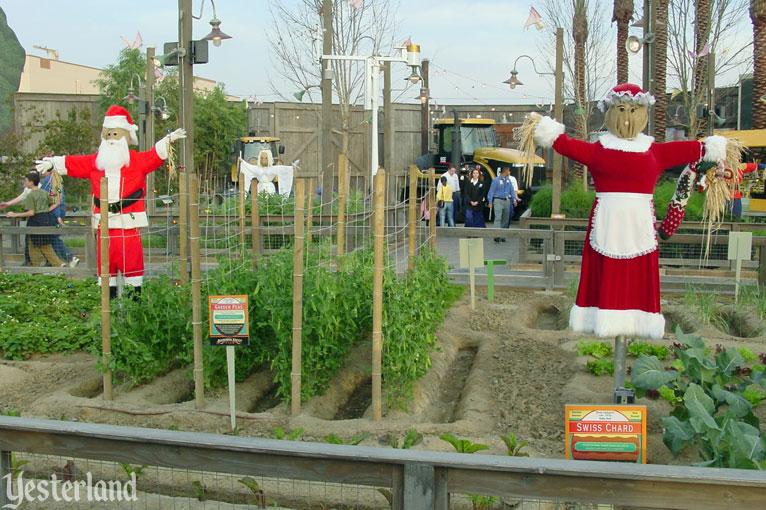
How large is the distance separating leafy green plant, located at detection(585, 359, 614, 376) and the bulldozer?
592 inches

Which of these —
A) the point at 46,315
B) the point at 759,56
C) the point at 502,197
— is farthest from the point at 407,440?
the point at 759,56

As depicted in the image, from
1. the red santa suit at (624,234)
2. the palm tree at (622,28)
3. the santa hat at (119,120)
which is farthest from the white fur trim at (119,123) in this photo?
the palm tree at (622,28)

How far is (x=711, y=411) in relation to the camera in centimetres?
469

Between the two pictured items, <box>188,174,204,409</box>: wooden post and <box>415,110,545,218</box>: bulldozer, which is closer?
<box>188,174,204,409</box>: wooden post

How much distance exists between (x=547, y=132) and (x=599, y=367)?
2176 millimetres

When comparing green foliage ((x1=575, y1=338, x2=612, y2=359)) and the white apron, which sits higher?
the white apron

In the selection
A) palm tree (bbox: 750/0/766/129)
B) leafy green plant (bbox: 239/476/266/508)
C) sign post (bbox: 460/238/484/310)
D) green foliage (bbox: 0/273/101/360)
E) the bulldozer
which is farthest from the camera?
the bulldozer

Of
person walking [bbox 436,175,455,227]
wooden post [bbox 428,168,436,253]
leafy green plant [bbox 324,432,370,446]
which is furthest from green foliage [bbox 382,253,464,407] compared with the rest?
person walking [bbox 436,175,455,227]

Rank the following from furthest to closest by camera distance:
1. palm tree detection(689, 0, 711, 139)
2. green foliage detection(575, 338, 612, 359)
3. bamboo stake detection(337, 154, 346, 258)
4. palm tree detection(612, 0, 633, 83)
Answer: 1. palm tree detection(612, 0, 633, 83)
2. palm tree detection(689, 0, 711, 139)
3. green foliage detection(575, 338, 612, 359)
4. bamboo stake detection(337, 154, 346, 258)

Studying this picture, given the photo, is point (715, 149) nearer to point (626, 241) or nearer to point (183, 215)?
point (626, 241)

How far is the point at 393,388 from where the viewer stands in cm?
588

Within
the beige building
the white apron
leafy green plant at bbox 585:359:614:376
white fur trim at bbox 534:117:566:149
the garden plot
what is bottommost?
the garden plot

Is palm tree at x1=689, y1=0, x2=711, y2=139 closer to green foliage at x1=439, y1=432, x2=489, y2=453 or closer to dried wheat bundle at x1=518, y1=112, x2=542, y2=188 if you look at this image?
dried wheat bundle at x1=518, y1=112, x2=542, y2=188

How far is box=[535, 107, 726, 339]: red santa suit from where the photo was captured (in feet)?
17.9
